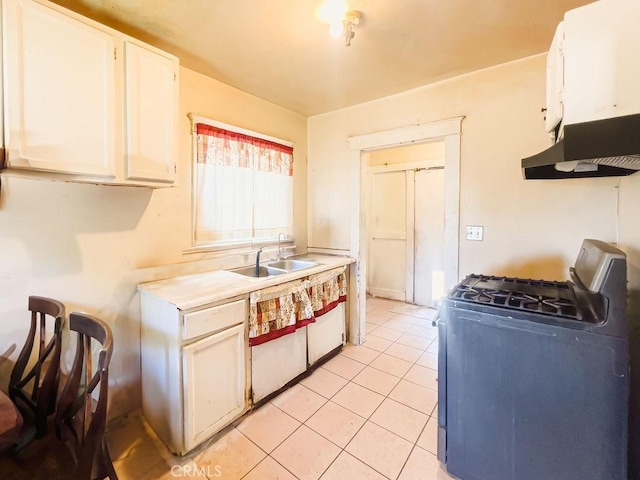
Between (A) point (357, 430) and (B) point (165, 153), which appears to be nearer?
(B) point (165, 153)

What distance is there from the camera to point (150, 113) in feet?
5.30

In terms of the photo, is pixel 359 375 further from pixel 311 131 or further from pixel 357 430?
pixel 311 131

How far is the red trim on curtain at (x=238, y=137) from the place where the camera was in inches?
87.1

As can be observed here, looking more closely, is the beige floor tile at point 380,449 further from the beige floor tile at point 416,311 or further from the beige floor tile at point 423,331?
the beige floor tile at point 416,311

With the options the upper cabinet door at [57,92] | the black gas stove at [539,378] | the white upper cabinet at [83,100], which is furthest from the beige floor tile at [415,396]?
the upper cabinet door at [57,92]

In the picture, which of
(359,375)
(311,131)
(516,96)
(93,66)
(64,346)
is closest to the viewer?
(93,66)

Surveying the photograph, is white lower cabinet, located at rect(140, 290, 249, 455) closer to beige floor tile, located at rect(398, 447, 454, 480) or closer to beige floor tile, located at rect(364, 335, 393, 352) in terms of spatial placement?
beige floor tile, located at rect(398, 447, 454, 480)

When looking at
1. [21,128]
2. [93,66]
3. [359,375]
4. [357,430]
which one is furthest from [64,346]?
[359,375]

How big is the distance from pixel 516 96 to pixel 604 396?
198 cm

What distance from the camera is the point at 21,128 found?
1202mm

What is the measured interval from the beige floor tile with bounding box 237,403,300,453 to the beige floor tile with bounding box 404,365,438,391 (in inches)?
42.8

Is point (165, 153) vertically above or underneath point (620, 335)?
above

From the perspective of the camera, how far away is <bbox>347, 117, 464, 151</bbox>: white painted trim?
91.4 inches

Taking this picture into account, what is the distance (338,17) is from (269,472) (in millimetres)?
2568
